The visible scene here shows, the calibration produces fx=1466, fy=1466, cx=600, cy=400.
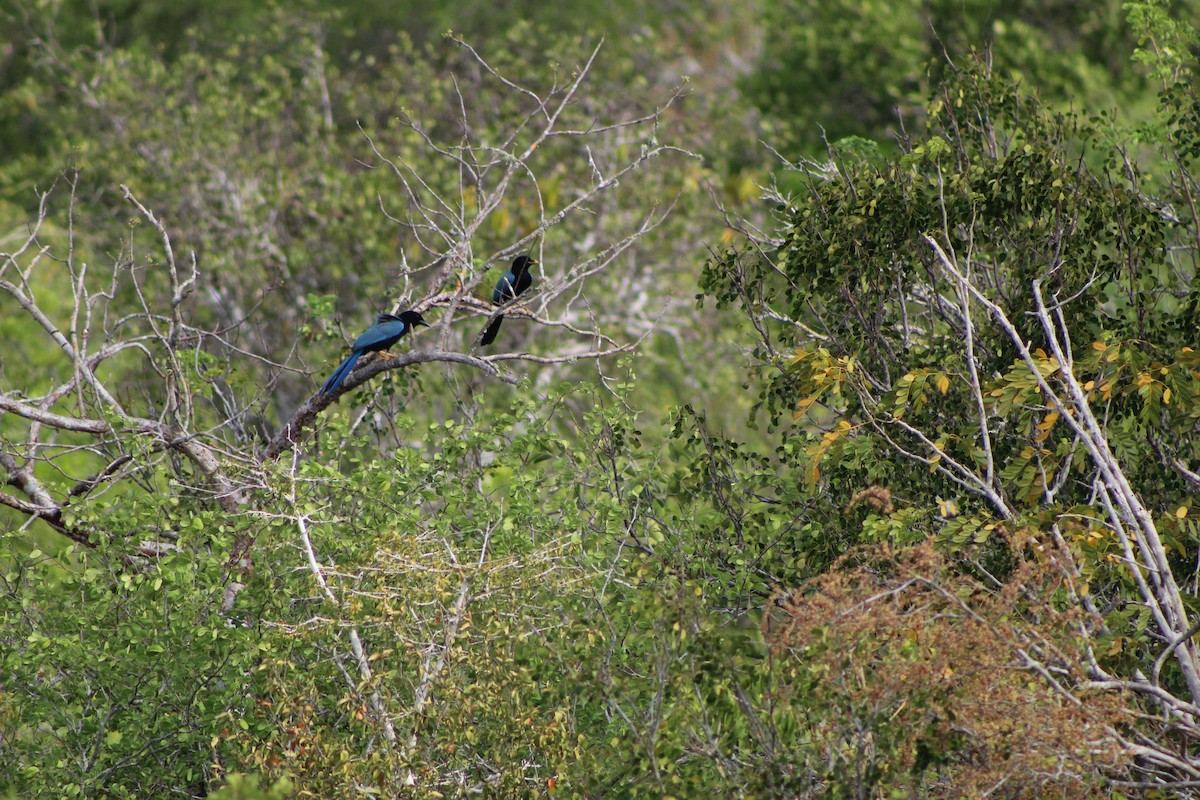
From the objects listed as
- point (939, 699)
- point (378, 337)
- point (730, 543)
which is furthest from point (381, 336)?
point (939, 699)

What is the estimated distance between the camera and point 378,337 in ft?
27.9

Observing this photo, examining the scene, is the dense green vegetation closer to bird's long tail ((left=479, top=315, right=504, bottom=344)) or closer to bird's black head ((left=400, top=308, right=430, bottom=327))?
bird's black head ((left=400, top=308, right=430, bottom=327))

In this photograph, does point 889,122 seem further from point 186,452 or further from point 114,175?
point 186,452

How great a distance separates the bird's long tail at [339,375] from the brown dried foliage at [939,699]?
131 inches

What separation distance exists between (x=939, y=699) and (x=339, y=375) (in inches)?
162

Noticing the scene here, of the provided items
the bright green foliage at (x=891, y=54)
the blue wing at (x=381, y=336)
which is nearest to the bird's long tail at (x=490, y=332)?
the blue wing at (x=381, y=336)

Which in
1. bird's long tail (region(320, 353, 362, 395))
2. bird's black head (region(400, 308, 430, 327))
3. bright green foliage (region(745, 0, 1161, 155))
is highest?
bird's black head (region(400, 308, 430, 327))

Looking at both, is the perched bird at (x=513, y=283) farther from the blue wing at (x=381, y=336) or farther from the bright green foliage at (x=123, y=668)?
the bright green foliage at (x=123, y=668)

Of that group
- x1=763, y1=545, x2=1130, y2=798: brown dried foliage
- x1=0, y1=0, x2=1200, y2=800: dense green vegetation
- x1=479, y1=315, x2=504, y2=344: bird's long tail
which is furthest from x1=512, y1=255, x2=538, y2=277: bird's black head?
x1=763, y1=545, x2=1130, y2=798: brown dried foliage

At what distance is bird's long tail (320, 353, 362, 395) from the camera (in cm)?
816

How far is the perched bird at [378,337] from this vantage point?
327 inches

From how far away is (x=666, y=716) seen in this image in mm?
5852

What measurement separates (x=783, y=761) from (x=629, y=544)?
2.84m

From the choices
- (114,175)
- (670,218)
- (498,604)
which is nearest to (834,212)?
(498,604)
